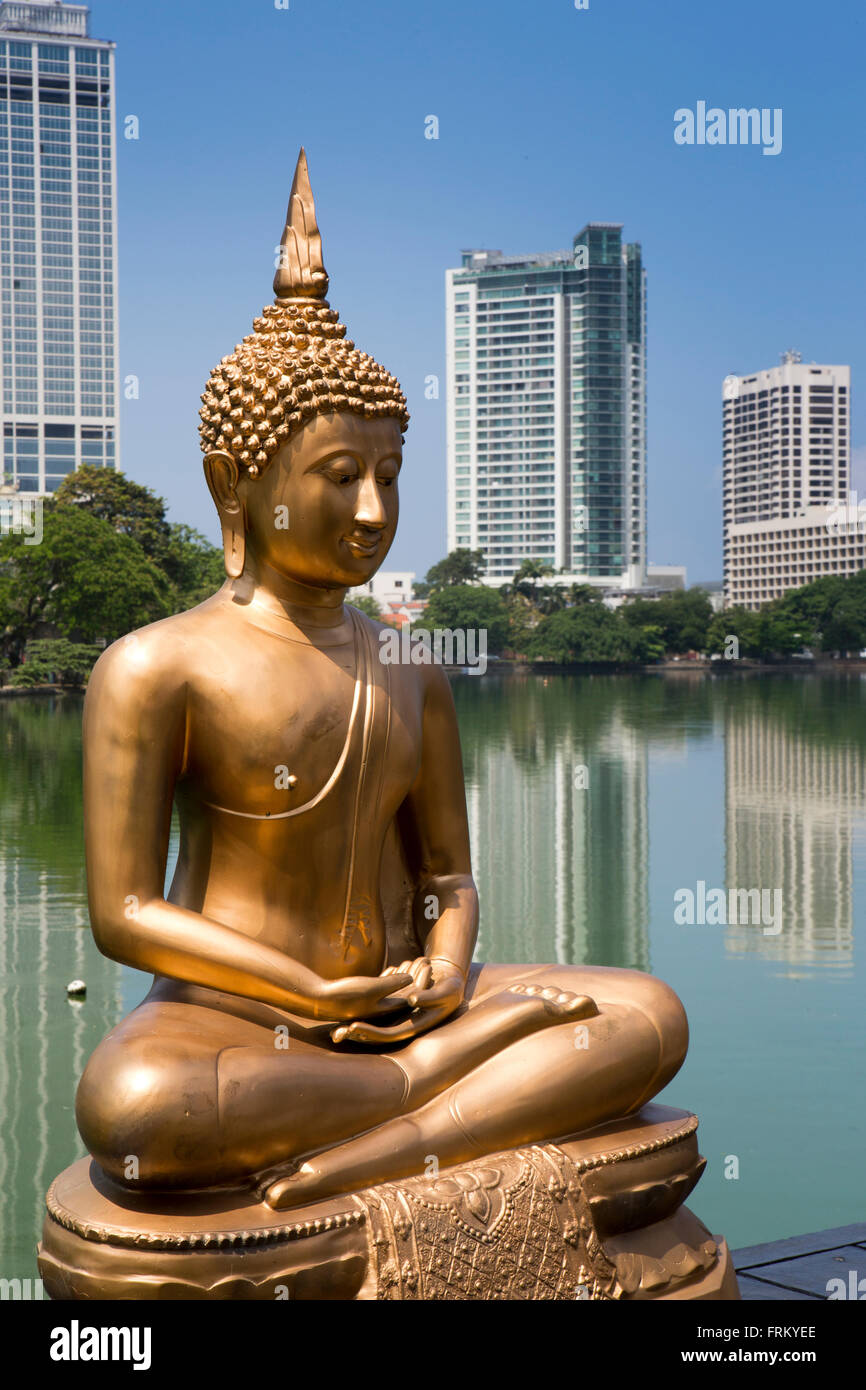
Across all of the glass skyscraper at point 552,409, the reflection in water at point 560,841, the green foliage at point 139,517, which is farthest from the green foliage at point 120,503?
the glass skyscraper at point 552,409

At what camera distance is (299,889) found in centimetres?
307

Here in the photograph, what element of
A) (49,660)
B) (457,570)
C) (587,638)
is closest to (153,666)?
(49,660)

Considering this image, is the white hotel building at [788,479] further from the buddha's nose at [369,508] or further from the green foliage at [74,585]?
the buddha's nose at [369,508]

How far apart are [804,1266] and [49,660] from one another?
27483mm

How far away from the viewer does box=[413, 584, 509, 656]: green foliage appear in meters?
54.8

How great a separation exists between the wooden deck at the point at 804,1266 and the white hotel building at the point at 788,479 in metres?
62.2

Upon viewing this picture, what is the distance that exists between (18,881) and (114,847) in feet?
23.5

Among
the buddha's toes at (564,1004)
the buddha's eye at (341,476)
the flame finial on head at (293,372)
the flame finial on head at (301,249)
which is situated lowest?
the buddha's toes at (564,1004)

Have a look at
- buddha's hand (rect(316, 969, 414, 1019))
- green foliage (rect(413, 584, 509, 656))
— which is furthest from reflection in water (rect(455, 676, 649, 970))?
green foliage (rect(413, 584, 509, 656))

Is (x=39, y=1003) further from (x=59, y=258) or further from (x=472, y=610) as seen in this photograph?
(x=59, y=258)

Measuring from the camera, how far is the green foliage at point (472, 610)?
5484cm
